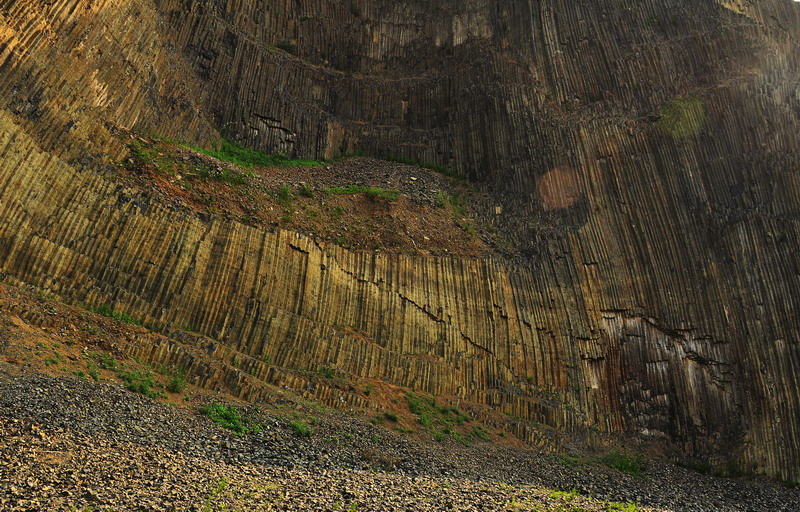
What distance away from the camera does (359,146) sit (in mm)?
28125

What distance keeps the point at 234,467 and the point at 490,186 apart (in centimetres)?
1823

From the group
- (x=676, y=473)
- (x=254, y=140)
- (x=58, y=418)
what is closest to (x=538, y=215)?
(x=676, y=473)

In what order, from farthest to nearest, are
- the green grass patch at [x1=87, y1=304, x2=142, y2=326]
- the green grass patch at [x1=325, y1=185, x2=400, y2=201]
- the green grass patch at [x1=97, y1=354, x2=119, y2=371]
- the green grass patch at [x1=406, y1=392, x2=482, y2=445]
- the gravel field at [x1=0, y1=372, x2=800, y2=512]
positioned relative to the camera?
the green grass patch at [x1=325, y1=185, x2=400, y2=201] < the green grass patch at [x1=406, y1=392, x2=482, y2=445] < the green grass patch at [x1=87, y1=304, x2=142, y2=326] < the green grass patch at [x1=97, y1=354, x2=119, y2=371] < the gravel field at [x1=0, y1=372, x2=800, y2=512]

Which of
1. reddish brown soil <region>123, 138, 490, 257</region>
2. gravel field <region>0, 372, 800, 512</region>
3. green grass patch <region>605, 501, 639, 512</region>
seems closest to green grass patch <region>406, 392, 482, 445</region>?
gravel field <region>0, 372, 800, 512</region>

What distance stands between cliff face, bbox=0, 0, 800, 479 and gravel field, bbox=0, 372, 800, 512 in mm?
3422

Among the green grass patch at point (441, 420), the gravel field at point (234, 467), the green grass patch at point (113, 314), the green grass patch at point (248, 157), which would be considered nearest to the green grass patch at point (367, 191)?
the green grass patch at point (248, 157)

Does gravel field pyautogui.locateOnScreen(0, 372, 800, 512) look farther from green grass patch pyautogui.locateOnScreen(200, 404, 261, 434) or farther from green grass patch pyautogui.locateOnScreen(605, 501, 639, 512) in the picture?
green grass patch pyautogui.locateOnScreen(200, 404, 261, 434)

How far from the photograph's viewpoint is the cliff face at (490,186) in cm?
1543

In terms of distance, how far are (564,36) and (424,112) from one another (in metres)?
7.27

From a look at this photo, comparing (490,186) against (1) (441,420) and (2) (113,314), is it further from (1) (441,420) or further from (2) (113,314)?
(2) (113,314)

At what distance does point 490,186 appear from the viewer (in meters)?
25.9

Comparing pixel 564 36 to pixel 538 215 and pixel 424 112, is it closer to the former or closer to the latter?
pixel 424 112

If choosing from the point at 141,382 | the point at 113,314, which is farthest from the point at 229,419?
the point at 113,314

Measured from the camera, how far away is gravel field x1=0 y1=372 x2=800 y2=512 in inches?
324
